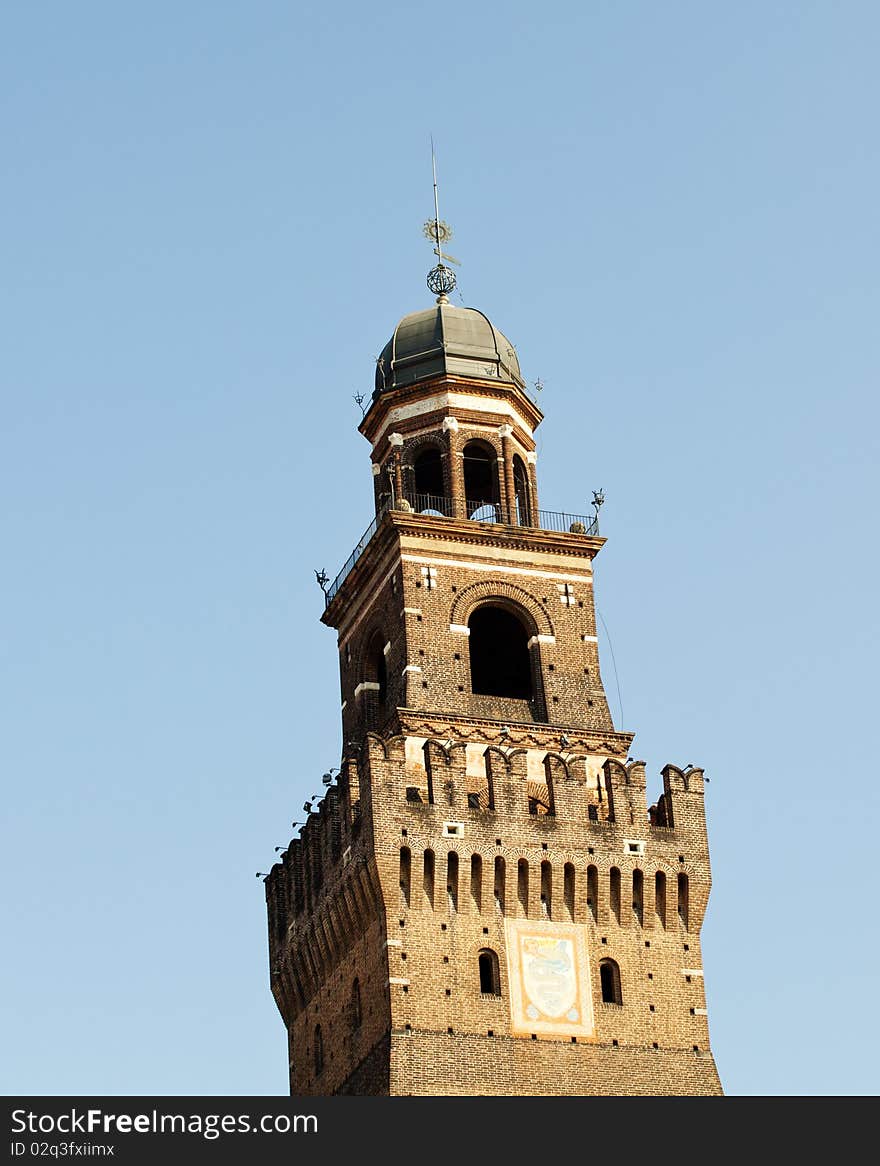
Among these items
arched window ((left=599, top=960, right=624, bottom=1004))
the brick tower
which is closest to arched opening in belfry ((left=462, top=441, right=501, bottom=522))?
the brick tower

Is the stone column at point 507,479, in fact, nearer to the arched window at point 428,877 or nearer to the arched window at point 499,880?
the arched window at point 499,880

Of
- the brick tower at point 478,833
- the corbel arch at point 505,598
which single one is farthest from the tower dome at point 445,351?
the corbel arch at point 505,598

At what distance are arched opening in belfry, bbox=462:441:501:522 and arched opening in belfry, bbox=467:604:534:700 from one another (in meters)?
3.10

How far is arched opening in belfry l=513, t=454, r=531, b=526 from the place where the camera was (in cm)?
7044

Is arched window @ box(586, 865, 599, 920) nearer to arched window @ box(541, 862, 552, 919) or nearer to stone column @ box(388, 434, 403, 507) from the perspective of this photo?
arched window @ box(541, 862, 552, 919)

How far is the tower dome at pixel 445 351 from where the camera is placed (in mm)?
71750

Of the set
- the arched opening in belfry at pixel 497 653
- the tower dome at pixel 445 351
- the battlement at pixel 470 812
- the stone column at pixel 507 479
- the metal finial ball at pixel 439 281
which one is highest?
the metal finial ball at pixel 439 281

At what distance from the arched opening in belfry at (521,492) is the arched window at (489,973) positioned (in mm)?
15017

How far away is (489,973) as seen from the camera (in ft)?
197
